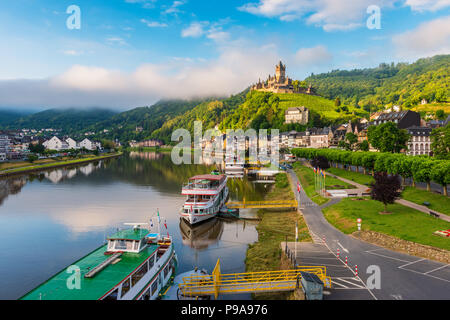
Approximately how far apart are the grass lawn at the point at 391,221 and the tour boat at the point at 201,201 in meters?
16.8

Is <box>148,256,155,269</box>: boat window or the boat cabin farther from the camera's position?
the boat cabin

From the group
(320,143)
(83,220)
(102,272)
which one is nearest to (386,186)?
(102,272)

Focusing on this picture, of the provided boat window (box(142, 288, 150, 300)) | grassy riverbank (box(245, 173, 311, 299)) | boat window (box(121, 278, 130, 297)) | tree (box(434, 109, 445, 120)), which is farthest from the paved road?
tree (box(434, 109, 445, 120))

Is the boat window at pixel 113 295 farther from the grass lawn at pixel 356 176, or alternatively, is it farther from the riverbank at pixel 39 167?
the riverbank at pixel 39 167

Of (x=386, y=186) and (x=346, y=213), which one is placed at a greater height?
(x=386, y=186)

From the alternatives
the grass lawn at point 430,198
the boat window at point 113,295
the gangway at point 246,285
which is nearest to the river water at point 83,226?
the gangway at point 246,285

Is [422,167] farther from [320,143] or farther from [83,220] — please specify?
[320,143]

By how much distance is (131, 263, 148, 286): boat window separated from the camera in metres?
21.5

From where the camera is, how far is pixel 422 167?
4650 cm

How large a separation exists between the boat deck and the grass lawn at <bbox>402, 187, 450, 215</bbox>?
35.9 m

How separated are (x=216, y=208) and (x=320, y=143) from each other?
114687 mm

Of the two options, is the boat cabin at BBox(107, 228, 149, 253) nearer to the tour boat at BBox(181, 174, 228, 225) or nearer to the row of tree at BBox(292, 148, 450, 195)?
the tour boat at BBox(181, 174, 228, 225)

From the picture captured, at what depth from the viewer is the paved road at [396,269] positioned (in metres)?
20.2
